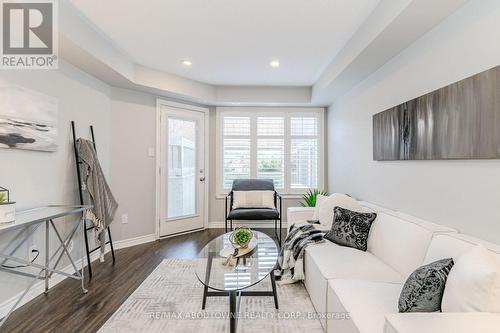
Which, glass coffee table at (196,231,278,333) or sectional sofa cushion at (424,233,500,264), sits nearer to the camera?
sectional sofa cushion at (424,233,500,264)

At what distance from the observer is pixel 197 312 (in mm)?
2115

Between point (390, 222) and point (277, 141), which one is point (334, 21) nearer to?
point (390, 222)

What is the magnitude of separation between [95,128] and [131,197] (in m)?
1.10

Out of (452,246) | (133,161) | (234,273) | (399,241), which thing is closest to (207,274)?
(234,273)

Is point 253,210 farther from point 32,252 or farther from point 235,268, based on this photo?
point 32,252

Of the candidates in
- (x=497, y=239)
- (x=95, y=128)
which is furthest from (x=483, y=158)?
(x=95, y=128)

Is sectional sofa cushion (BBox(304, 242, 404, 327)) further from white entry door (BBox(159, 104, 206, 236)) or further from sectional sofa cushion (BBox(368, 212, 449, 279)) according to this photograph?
white entry door (BBox(159, 104, 206, 236))

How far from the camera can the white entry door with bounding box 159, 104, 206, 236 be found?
167 inches

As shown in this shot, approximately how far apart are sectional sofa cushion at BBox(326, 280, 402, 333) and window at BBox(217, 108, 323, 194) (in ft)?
10.7

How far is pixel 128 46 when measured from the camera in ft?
10.0

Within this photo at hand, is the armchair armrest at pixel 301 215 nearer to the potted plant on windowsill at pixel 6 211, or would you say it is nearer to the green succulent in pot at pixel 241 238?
the green succulent in pot at pixel 241 238

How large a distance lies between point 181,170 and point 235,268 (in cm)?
273

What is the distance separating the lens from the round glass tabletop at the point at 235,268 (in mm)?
1857

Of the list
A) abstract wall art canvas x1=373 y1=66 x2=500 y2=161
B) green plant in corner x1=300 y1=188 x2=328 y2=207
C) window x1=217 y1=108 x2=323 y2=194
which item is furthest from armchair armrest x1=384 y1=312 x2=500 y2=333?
window x1=217 y1=108 x2=323 y2=194
